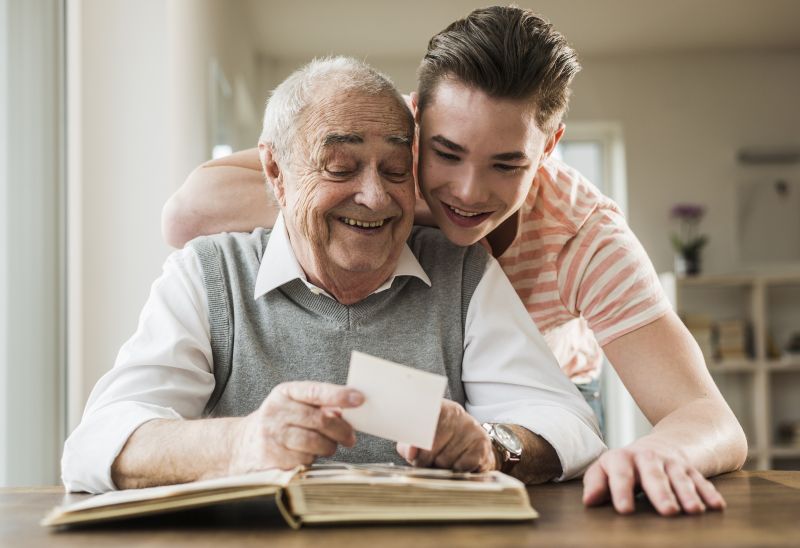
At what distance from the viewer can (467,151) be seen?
5.08 ft

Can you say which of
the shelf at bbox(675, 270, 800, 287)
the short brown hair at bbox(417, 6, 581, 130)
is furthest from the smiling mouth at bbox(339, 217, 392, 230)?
the shelf at bbox(675, 270, 800, 287)

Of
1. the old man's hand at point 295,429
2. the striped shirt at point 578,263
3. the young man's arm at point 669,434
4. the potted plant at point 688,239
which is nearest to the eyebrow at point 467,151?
the striped shirt at point 578,263

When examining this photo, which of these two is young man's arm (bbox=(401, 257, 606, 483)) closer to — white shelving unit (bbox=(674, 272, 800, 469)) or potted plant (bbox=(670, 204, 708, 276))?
white shelving unit (bbox=(674, 272, 800, 469))

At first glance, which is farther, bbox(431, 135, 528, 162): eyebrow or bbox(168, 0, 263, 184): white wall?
bbox(168, 0, 263, 184): white wall

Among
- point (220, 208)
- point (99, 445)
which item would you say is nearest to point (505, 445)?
point (99, 445)

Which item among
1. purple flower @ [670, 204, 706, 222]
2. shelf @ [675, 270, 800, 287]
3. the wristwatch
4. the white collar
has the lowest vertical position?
the wristwatch

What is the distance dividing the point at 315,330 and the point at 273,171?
1.07 ft

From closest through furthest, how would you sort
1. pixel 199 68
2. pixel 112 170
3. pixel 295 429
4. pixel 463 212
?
pixel 295 429, pixel 463 212, pixel 112 170, pixel 199 68

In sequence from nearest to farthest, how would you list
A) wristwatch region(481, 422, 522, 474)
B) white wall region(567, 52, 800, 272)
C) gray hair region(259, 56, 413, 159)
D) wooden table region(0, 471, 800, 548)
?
1. wooden table region(0, 471, 800, 548)
2. wristwatch region(481, 422, 522, 474)
3. gray hair region(259, 56, 413, 159)
4. white wall region(567, 52, 800, 272)

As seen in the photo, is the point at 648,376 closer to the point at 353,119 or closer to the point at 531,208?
the point at 531,208

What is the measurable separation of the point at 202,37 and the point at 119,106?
3.30ft

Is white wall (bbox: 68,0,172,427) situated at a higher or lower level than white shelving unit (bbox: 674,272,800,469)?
higher

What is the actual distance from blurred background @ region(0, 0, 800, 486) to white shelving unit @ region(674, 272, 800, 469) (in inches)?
0.6

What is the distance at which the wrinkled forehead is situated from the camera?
4.86 ft
